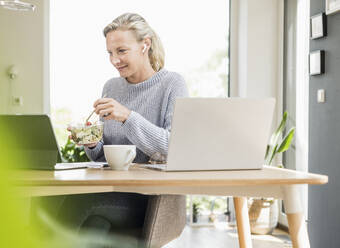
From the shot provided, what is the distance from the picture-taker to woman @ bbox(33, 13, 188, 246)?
5.14 feet

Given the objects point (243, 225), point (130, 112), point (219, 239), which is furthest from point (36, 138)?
point (219, 239)

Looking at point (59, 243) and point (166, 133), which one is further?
point (166, 133)

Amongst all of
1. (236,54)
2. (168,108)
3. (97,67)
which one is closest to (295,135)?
(236,54)

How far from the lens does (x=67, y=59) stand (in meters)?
4.98

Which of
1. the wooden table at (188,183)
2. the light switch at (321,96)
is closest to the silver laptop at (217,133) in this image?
the wooden table at (188,183)

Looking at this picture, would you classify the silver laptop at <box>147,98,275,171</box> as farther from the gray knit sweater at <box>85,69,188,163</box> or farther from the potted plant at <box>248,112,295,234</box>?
the potted plant at <box>248,112,295,234</box>

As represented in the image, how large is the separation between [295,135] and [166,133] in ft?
10.1

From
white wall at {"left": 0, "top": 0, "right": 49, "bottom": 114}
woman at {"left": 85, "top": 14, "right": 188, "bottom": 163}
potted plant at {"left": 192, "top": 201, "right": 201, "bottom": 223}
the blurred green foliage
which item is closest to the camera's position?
woman at {"left": 85, "top": 14, "right": 188, "bottom": 163}

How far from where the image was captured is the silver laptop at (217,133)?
133cm

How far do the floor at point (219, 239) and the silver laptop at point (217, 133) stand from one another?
2603 mm

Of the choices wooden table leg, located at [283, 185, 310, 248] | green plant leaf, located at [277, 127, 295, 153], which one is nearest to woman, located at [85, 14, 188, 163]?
wooden table leg, located at [283, 185, 310, 248]

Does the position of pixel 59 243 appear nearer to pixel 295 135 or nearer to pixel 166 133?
pixel 166 133

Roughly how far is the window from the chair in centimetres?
339

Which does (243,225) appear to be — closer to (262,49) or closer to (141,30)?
(141,30)
